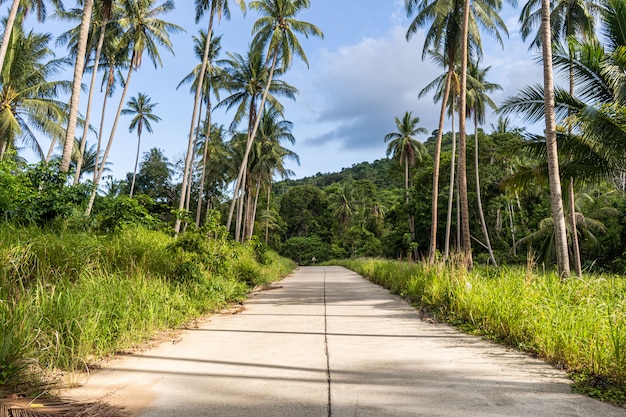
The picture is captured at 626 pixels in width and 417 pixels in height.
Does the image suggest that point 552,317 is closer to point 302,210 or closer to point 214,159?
point 214,159

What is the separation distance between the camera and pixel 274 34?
21125mm

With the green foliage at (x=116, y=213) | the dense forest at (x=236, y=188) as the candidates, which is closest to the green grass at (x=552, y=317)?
the dense forest at (x=236, y=188)

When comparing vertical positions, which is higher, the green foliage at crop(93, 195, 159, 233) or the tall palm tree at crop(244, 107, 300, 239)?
the tall palm tree at crop(244, 107, 300, 239)

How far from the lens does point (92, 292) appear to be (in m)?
4.69

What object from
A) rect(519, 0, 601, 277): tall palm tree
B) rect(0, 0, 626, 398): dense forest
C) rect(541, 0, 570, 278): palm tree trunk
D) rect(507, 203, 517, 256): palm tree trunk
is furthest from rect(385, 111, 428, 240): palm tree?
rect(541, 0, 570, 278): palm tree trunk

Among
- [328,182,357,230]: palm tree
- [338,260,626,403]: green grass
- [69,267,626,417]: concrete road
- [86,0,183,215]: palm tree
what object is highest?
[86,0,183,215]: palm tree

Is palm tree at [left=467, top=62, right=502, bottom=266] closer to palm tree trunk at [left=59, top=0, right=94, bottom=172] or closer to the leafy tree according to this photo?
palm tree trunk at [left=59, top=0, right=94, bottom=172]

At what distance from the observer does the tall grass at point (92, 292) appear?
10.9 ft

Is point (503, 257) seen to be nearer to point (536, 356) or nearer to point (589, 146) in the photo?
point (589, 146)

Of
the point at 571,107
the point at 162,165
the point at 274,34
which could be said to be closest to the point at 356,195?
the point at 162,165

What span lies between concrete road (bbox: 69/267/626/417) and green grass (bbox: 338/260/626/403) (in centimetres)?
22

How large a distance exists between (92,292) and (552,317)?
217 inches

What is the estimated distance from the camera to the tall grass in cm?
332

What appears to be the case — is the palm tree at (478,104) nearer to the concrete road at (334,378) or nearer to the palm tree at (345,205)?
the concrete road at (334,378)
